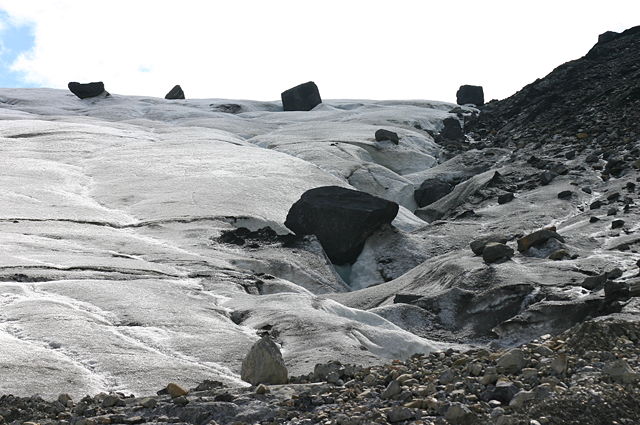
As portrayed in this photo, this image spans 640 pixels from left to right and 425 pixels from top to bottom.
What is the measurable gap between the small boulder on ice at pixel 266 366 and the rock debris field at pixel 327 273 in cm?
3

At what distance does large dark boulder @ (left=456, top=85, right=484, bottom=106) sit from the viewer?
63.7 meters

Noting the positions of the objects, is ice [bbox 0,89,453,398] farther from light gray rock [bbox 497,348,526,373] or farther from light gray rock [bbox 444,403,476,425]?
light gray rock [bbox 444,403,476,425]

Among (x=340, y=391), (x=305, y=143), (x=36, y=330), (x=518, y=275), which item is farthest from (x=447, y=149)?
(x=340, y=391)

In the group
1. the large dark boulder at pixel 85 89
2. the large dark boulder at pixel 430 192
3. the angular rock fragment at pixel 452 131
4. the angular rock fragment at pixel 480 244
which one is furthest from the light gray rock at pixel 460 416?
the large dark boulder at pixel 85 89

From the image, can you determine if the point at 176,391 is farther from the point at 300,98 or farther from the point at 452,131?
the point at 300,98

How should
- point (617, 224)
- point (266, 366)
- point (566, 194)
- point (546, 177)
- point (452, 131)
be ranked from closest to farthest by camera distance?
point (266, 366) → point (617, 224) → point (566, 194) → point (546, 177) → point (452, 131)

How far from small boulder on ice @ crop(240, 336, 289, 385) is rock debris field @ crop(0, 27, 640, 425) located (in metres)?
0.03

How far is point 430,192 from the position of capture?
1184 inches

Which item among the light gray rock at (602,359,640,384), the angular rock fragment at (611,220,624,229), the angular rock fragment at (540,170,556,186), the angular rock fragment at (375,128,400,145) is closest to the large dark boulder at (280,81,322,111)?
the angular rock fragment at (375,128,400,145)

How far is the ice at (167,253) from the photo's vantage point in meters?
10.2

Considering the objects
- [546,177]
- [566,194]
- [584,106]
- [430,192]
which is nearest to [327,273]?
[566,194]

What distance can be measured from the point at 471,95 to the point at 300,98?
12.4m

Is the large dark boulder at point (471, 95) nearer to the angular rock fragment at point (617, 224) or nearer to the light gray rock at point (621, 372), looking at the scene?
the angular rock fragment at point (617, 224)

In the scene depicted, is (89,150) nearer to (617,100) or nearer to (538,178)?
(538,178)
